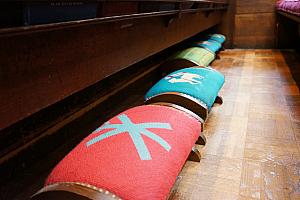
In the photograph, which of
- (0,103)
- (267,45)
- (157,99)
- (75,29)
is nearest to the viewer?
(0,103)

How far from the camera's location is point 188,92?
1475 millimetres

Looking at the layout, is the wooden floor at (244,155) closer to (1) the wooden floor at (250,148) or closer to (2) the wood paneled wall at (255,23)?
(1) the wooden floor at (250,148)

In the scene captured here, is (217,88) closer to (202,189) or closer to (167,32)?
(167,32)

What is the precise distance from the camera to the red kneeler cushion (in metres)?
0.74

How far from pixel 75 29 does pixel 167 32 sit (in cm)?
117

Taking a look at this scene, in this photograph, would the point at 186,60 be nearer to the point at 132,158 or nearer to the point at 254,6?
the point at 132,158

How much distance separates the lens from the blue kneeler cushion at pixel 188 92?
56.6 inches

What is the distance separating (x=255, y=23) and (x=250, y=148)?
4002 millimetres

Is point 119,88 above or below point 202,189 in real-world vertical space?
above

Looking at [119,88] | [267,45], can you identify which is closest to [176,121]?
[119,88]

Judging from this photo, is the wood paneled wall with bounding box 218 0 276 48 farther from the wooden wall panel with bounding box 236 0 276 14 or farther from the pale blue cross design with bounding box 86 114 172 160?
the pale blue cross design with bounding box 86 114 172 160

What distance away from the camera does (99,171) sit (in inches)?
29.8

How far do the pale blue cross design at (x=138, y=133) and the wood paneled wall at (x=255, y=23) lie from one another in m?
4.44

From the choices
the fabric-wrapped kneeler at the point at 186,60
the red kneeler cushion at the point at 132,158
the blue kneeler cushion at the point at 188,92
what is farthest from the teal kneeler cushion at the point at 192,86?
the fabric-wrapped kneeler at the point at 186,60
